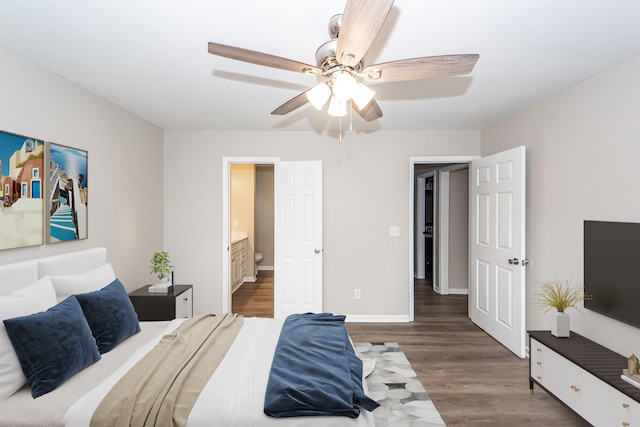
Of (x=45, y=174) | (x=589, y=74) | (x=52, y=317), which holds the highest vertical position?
(x=589, y=74)

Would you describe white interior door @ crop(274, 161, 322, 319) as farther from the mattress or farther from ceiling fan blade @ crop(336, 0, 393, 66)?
ceiling fan blade @ crop(336, 0, 393, 66)

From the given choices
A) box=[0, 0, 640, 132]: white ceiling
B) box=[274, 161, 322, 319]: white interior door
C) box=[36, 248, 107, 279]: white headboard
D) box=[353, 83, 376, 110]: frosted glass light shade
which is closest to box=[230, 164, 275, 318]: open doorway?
box=[274, 161, 322, 319]: white interior door

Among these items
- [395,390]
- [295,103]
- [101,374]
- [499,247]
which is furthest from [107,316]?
[499,247]

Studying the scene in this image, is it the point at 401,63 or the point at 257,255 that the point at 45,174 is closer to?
the point at 401,63

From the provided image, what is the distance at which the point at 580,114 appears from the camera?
2.84 m

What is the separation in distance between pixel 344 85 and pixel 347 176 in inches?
115

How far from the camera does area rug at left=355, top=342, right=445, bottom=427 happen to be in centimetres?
241

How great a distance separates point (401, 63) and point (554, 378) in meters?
2.46

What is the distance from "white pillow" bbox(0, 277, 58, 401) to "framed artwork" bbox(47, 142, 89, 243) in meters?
0.68

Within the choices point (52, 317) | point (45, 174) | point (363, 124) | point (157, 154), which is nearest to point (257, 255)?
point (157, 154)

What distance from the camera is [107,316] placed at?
2.29 meters

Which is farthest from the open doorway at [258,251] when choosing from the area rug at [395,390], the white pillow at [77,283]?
the white pillow at [77,283]

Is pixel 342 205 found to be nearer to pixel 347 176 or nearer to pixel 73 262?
pixel 347 176

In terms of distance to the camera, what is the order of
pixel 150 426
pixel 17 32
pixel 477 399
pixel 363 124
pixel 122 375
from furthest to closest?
pixel 363 124 < pixel 477 399 < pixel 17 32 < pixel 122 375 < pixel 150 426
